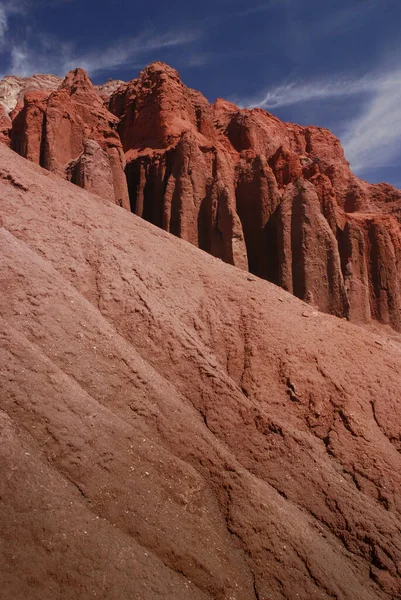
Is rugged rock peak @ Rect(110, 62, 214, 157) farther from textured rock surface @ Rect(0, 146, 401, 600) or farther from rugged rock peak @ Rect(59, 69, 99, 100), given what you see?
textured rock surface @ Rect(0, 146, 401, 600)

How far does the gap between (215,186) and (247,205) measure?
2.95 m

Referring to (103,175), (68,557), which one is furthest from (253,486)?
(103,175)

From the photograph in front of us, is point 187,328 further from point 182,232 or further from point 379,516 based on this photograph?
point 182,232

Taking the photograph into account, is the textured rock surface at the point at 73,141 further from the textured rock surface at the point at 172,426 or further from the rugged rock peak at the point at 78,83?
the textured rock surface at the point at 172,426

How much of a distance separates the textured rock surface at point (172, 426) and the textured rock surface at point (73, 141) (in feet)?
25.7

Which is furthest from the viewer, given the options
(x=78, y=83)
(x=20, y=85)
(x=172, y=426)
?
(x=20, y=85)

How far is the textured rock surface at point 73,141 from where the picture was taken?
1878 centimetres

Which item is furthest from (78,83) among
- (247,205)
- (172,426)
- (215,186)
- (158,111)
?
(172,426)

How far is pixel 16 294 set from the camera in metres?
7.27

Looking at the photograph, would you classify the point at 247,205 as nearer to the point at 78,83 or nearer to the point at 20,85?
the point at 78,83

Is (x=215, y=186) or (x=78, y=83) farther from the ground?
(x=78, y=83)

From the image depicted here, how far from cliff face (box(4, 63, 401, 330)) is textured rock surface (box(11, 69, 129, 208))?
0.06m

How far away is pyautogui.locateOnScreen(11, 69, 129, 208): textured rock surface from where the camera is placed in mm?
18781

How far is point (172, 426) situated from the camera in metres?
7.19
